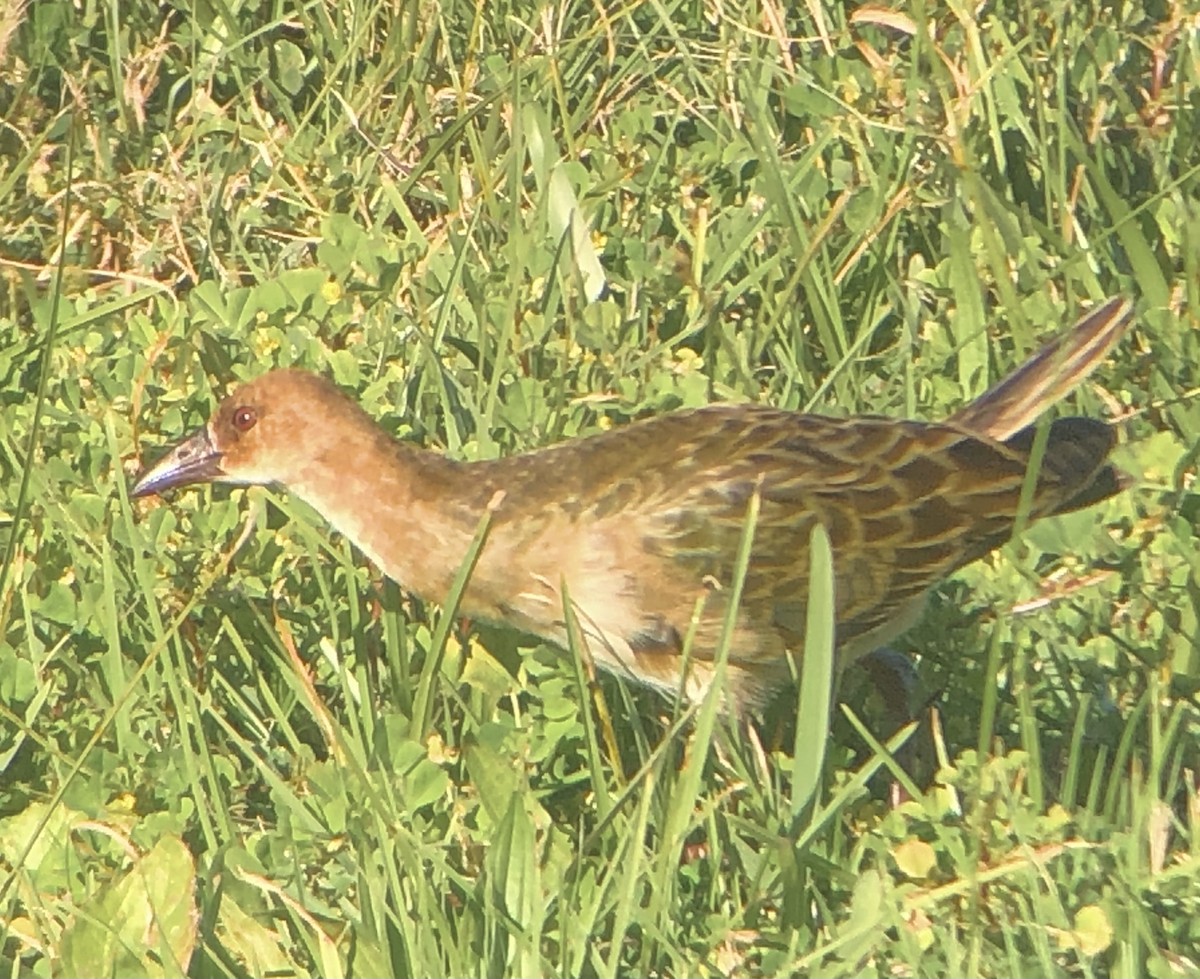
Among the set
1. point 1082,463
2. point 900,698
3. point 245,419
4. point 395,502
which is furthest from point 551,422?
point 1082,463

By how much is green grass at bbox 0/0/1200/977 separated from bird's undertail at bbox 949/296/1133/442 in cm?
23

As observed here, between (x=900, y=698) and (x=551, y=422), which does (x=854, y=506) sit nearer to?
(x=900, y=698)

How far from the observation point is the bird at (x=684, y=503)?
14.6 feet

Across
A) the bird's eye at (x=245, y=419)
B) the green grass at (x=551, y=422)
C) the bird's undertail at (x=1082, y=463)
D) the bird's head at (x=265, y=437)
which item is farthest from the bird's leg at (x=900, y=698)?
the bird's eye at (x=245, y=419)

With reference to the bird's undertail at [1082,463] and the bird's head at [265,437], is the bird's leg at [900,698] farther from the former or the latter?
Result: the bird's head at [265,437]

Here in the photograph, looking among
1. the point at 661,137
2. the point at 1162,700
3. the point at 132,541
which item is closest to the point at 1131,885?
the point at 1162,700

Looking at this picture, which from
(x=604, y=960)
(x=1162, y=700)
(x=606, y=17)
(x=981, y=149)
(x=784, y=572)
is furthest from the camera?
(x=606, y=17)

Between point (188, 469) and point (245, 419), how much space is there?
147 mm

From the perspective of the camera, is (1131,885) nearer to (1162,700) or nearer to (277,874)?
(1162,700)

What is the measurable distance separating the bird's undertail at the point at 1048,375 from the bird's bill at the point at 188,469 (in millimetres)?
1429

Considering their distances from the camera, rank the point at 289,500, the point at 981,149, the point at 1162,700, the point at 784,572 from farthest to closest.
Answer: the point at 981,149 → the point at 289,500 → the point at 784,572 → the point at 1162,700

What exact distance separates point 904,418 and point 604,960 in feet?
6.33

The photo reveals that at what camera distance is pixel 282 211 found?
19.3ft

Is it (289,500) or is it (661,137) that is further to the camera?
(661,137)
